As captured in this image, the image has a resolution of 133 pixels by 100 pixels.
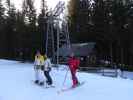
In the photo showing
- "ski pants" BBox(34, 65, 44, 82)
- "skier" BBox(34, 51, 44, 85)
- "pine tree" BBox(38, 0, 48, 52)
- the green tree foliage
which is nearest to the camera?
"skier" BBox(34, 51, 44, 85)

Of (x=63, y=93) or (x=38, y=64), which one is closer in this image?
(x=63, y=93)

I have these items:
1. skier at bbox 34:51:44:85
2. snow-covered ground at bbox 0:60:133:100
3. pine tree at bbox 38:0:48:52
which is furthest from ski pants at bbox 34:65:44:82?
pine tree at bbox 38:0:48:52

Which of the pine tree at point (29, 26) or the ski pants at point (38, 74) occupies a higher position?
the pine tree at point (29, 26)

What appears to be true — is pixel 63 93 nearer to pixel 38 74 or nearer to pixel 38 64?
pixel 38 64

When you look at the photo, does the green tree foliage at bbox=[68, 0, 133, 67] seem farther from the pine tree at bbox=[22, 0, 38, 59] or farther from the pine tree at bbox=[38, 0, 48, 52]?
the pine tree at bbox=[22, 0, 38, 59]

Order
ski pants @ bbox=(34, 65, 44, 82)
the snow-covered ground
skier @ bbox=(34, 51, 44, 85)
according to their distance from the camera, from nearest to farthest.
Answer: the snow-covered ground
skier @ bbox=(34, 51, 44, 85)
ski pants @ bbox=(34, 65, 44, 82)

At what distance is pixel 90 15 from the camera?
6744 centimetres

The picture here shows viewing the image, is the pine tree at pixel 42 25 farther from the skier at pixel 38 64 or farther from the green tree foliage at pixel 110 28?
the skier at pixel 38 64

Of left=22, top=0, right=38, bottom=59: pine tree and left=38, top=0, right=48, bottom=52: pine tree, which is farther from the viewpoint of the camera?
left=22, top=0, right=38, bottom=59: pine tree

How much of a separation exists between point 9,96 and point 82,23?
49343 mm

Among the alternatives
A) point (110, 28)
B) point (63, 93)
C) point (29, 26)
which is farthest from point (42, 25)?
point (63, 93)

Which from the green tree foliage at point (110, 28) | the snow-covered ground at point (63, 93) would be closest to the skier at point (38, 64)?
the snow-covered ground at point (63, 93)

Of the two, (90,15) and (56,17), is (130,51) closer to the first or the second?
(90,15)

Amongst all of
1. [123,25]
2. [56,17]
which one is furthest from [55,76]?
[123,25]
